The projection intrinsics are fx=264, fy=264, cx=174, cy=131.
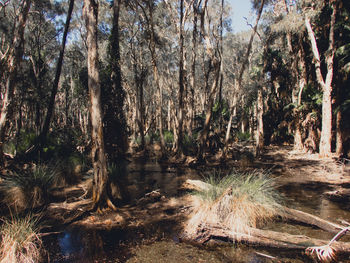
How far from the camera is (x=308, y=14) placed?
45.6ft

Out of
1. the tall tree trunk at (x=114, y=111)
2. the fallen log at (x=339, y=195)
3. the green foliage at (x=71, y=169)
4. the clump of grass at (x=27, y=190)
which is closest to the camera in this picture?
the clump of grass at (x=27, y=190)

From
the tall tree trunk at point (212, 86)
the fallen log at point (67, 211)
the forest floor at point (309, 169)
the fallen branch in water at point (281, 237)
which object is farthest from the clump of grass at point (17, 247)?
the tall tree trunk at point (212, 86)

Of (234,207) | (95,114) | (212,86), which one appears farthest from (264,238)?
(212,86)

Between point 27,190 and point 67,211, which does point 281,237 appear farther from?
point 27,190

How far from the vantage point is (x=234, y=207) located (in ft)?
16.3

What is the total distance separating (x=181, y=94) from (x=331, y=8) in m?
9.04

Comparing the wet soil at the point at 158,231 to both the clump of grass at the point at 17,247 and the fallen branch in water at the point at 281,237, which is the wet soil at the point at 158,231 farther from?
the clump of grass at the point at 17,247

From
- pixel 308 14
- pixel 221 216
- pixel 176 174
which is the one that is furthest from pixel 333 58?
pixel 221 216

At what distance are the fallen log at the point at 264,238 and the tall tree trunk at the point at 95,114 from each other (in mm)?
2465

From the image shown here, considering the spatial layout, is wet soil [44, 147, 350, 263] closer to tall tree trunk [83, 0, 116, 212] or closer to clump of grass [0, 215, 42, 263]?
tall tree trunk [83, 0, 116, 212]

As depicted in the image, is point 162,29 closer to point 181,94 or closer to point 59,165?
point 181,94

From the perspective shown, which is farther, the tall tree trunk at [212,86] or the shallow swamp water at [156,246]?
the tall tree trunk at [212,86]

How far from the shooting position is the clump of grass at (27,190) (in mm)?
6453

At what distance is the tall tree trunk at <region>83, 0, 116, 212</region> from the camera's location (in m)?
6.05
